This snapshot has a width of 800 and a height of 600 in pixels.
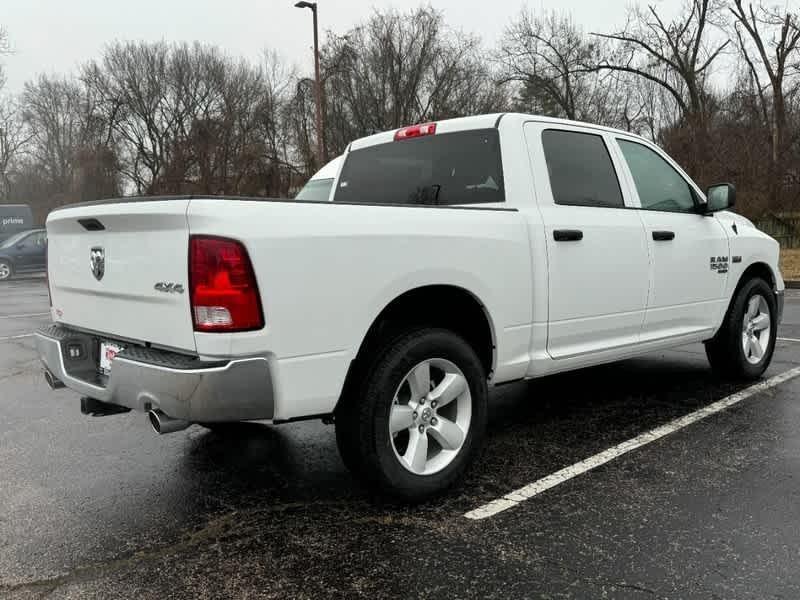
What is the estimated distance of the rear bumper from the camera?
2.60m

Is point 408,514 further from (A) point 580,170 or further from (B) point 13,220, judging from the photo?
(B) point 13,220

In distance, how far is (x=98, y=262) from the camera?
3.16m

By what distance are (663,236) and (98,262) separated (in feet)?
10.9

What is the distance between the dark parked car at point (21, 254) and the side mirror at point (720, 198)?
21.4m

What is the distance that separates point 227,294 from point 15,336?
7885mm

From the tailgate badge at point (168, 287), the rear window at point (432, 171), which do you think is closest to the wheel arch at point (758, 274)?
the rear window at point (432, 171)

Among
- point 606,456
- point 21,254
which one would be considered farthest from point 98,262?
point 21,254

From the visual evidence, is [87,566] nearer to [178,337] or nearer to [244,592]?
[244,592]

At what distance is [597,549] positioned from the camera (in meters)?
2.75

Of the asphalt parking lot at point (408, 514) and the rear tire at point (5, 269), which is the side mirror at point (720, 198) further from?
the rear tire at point (5, 269)

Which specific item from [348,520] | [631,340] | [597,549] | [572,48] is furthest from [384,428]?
[572,48]

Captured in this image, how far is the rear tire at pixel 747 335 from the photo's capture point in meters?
5.21

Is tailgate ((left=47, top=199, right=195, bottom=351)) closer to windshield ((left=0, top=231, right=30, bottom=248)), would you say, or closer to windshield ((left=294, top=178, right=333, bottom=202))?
windshield ((left=294, top=178, right=333, bottom=202))

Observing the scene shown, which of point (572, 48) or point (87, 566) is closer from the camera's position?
point (87, 566)
